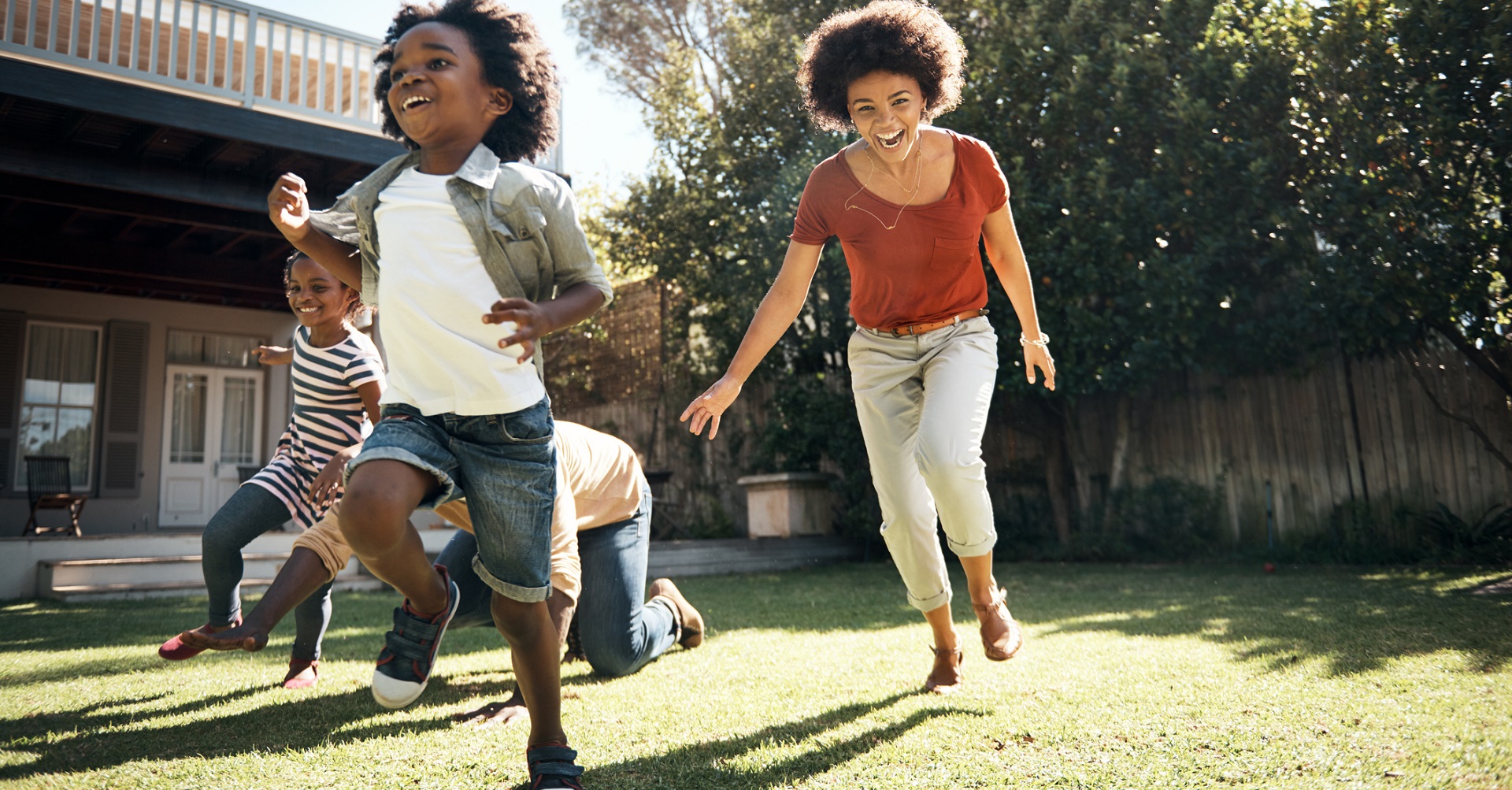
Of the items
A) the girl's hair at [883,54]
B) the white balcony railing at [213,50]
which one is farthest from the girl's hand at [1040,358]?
the white balcony railing at [213,50]

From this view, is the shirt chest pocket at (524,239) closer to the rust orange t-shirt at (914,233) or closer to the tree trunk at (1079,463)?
the rust orange t-shirt at (914,233)

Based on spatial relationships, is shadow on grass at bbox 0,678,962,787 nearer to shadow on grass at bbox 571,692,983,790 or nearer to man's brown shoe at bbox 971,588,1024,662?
shadow on grass at bbox 571,692,983,790

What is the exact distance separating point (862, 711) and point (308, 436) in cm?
202

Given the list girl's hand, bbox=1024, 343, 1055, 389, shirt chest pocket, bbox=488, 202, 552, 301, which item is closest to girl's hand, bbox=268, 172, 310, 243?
shirt chest pocket, bbox=488, 202, 552, 301

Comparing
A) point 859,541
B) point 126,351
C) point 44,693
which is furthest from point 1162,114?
point 126,351

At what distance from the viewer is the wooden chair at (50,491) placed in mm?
9797

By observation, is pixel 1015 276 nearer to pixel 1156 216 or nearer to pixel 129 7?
pixel 1156 216

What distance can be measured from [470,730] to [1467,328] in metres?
7.30

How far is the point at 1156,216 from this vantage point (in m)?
7.71

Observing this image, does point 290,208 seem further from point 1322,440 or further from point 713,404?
point 1322,440

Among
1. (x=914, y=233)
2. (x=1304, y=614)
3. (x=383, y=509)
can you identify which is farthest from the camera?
(x=1304, y=614)

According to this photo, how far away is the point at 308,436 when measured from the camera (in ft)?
10.3

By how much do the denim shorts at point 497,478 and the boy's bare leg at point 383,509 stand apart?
5 centimetres

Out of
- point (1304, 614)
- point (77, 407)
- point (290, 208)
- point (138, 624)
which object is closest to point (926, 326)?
point (290, 208)
